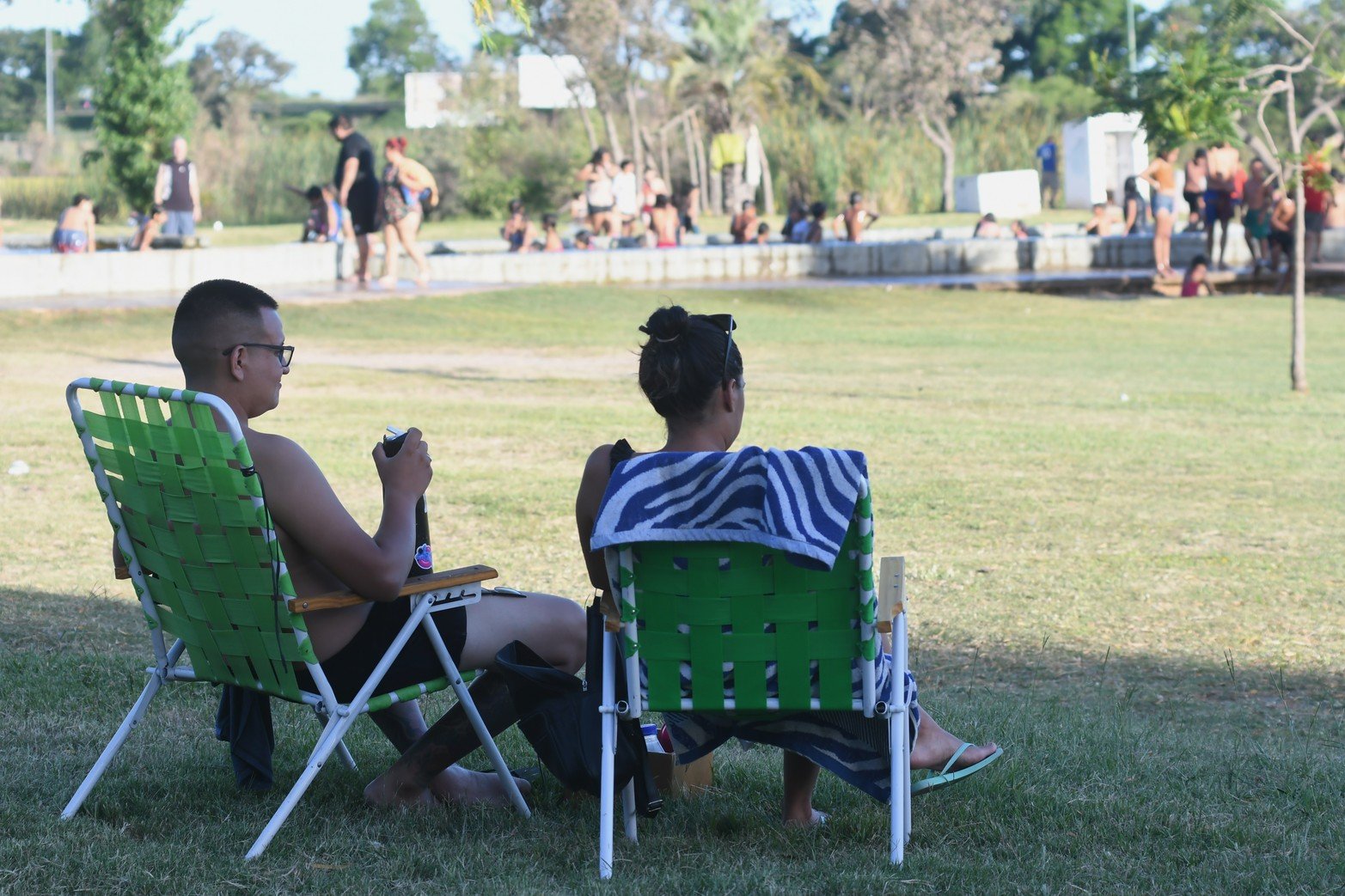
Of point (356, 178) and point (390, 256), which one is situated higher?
point (356, 178)

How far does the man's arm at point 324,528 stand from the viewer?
3422mm

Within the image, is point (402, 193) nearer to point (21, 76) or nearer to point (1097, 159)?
point (1097, 159)

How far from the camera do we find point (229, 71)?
9044 centimetres

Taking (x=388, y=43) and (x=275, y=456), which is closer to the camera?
(x=275, y=456)

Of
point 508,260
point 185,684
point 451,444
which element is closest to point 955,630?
point 185,684

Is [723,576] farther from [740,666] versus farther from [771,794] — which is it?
[771,794]

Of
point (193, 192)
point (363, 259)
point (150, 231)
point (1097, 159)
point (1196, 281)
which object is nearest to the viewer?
point (363, 259)

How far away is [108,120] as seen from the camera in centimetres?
3016

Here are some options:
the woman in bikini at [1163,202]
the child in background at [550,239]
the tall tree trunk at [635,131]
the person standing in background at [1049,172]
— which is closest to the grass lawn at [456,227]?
the tall tree trunk at [635,131]

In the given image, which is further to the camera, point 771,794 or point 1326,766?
point 1326,766

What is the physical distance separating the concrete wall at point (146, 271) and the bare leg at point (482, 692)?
51.2ft

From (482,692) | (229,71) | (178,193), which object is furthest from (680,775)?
(229,71)

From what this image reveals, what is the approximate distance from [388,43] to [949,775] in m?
123

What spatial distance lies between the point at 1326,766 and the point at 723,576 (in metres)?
1.96
